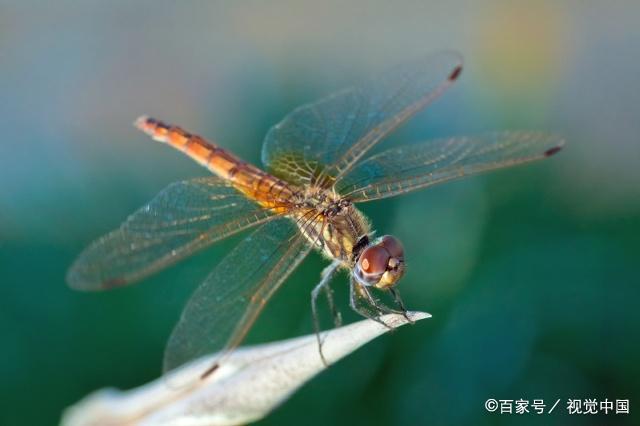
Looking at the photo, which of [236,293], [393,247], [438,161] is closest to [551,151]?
[438,161]

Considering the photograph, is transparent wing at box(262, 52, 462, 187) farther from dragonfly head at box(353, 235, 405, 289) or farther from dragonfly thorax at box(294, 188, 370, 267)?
dragonfly head at box(353, 235, 405, 289)

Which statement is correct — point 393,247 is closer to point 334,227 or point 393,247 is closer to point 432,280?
point 334,227

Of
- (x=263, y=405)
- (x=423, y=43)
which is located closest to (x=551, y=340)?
(x=263, y=405)

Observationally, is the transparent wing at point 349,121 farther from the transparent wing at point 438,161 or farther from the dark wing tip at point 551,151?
the dark wing tip at point 551,151

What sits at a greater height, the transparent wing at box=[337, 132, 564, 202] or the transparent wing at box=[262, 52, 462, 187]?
the transparent wing at box=[262, 52, 462, 187]

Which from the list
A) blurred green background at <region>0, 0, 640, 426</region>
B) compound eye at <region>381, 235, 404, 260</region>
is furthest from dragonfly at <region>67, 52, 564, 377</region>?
blurred green background at <region>0, 0, 640, 426</region>

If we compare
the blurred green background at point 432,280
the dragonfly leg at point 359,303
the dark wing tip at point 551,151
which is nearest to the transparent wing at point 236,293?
the dragonfly leg at point 359,303

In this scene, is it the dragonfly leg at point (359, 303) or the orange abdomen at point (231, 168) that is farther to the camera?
the orange abdomen at point (231, 168)
